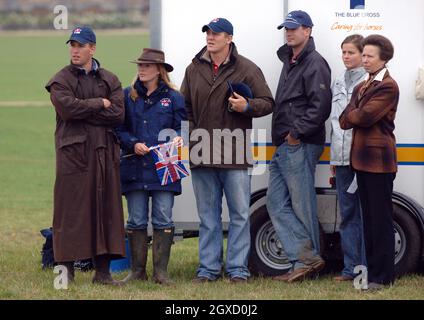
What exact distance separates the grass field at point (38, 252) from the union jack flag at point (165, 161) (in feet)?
2.69

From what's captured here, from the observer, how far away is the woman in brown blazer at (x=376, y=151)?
340 inches

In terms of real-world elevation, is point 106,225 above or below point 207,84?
below

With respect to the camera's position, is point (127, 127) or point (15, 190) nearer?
point (127, 127)

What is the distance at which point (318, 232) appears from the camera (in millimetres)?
9422

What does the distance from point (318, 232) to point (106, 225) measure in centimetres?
170

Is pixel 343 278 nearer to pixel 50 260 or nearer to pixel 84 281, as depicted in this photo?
pixel 84 281

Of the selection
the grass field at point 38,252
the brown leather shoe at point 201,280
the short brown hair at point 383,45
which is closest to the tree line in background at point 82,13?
the grass field at point 38,252

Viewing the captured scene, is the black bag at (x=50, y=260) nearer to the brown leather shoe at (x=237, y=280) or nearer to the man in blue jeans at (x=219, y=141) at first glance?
the man in blue jeans at (x=219, y=141)

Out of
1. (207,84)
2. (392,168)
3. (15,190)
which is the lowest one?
(15,190)

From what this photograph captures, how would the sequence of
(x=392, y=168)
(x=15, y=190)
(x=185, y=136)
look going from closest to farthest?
(x=392, y=168), (x=185, y=136), (x=15, y=190)

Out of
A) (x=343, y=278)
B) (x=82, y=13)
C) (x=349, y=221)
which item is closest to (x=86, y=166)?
(x=349, y=221)

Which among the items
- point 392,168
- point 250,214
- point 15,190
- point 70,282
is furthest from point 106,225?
point 15,190

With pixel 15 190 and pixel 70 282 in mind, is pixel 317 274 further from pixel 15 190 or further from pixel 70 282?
pixel 15 190

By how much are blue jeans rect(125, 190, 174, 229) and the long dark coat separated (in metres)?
0.18
